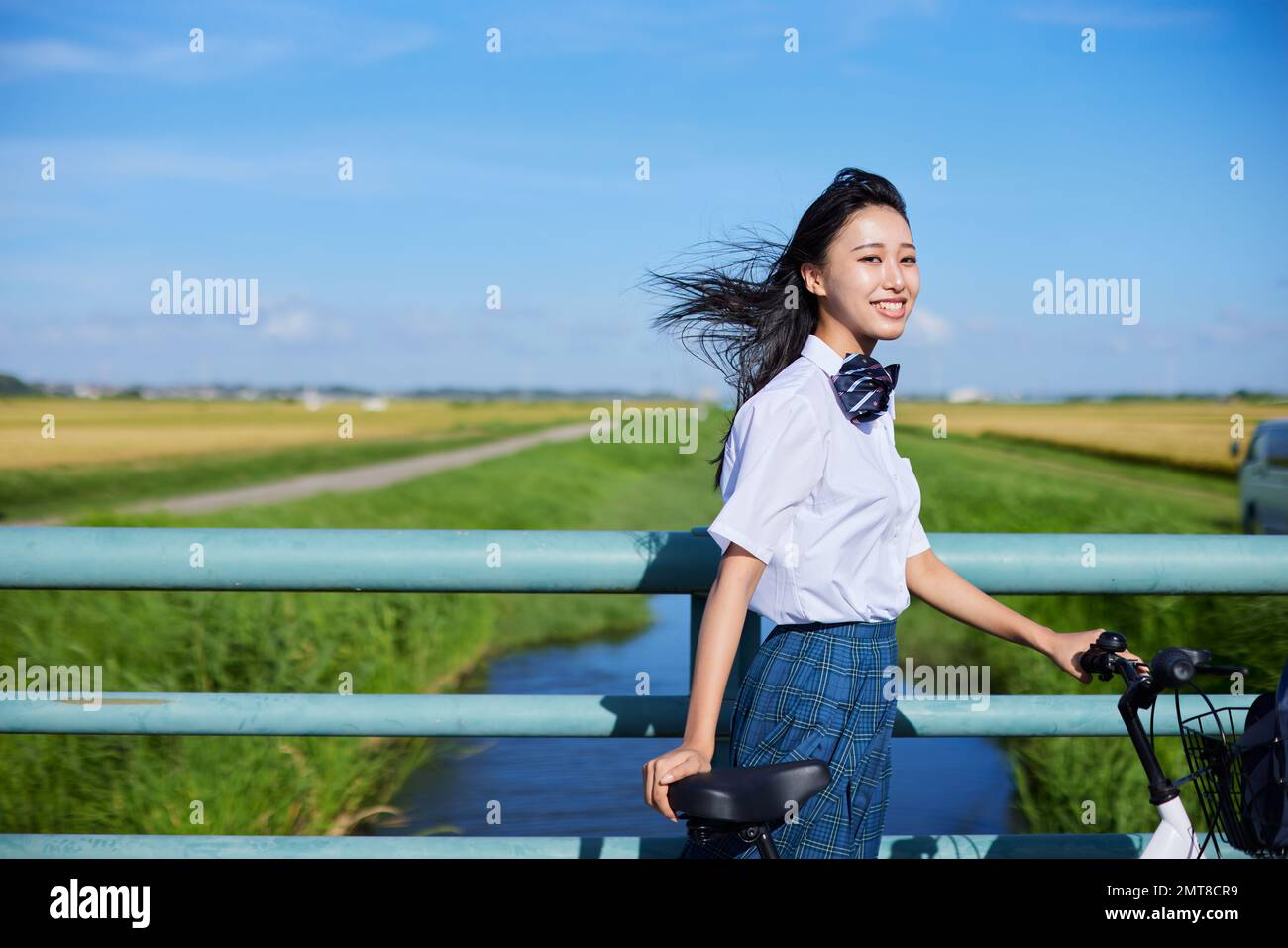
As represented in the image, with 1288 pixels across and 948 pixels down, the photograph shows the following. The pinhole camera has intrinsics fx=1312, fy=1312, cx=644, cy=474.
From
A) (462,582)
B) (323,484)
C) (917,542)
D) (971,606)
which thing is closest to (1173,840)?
(971,606)

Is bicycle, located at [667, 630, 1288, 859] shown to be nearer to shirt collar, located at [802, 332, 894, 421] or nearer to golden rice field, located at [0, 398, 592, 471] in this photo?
shirt collar, located at [802, 332, 894, 421]

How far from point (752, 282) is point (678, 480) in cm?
4170

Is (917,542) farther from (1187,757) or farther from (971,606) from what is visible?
(1187,757)

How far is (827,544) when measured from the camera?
204 cm

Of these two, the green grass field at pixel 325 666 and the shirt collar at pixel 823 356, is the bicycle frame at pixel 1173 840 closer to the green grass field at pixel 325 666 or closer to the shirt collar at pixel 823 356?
the green grass field at pixel 325 666

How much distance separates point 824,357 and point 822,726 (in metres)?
0.59

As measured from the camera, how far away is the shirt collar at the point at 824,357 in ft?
7.00

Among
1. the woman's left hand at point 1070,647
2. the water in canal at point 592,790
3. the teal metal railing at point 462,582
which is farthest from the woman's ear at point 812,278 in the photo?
the water in canal at point 592,790

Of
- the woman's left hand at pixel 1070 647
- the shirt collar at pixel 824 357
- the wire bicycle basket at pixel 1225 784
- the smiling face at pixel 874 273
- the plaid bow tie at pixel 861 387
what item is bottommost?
the wire bicycle basket at pixel 1225 784

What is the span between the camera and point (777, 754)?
2049 mm

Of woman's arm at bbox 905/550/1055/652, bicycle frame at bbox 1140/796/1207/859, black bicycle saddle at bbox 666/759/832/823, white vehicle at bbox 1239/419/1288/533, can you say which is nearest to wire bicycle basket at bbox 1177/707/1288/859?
bicycle frame at bbox 1140/796/1207/859

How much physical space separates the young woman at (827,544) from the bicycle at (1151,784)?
0.27 feet

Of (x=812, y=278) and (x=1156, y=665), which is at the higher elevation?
(x=812, y=278)
